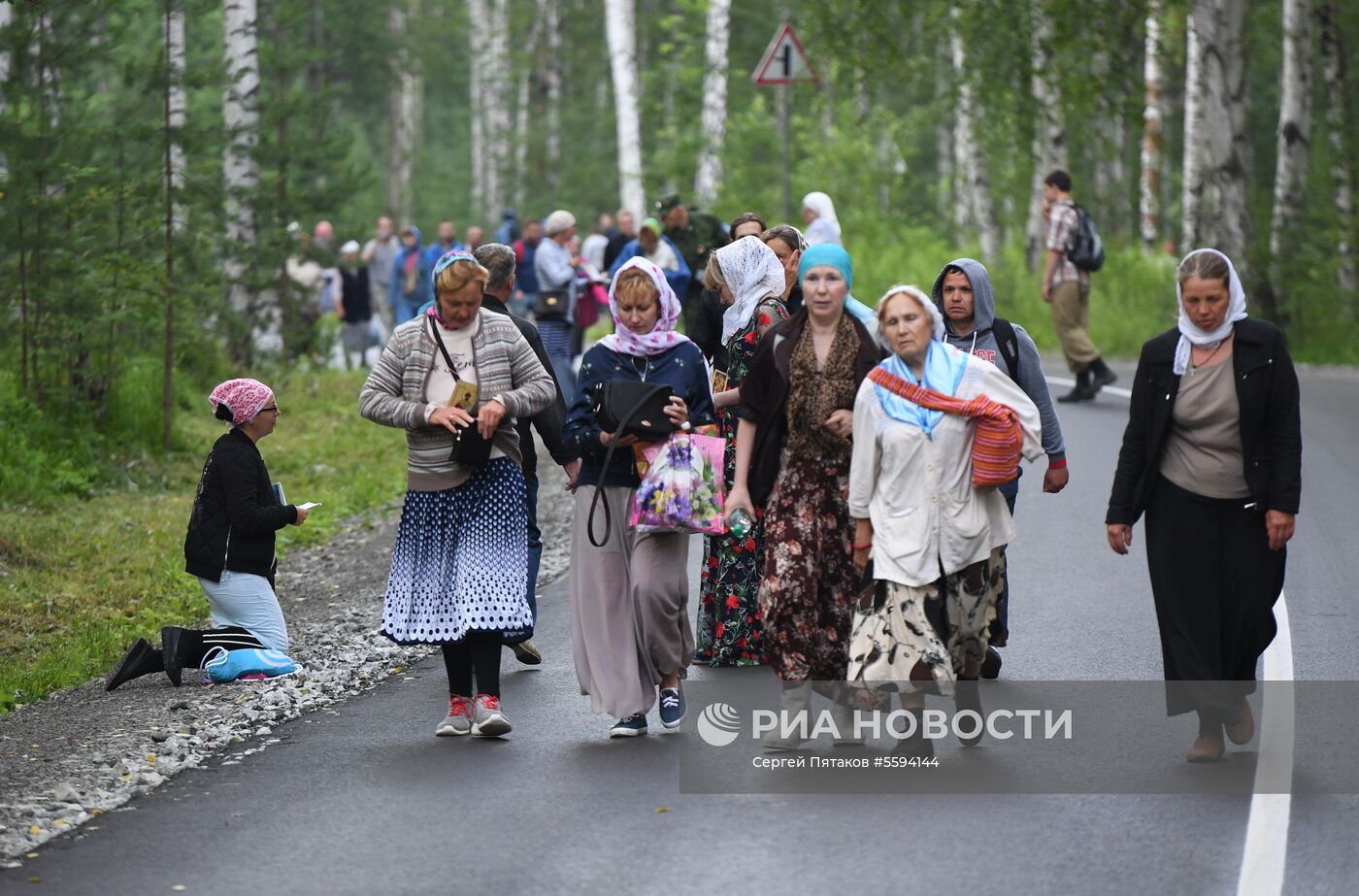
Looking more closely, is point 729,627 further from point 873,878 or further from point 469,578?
point 873,878

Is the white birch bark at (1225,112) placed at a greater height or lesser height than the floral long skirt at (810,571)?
greater

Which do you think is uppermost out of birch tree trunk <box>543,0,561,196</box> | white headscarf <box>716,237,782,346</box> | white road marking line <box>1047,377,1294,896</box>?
birch tree trunk <box>543,0,561,196</box>

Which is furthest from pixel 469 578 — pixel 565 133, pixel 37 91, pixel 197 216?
pixel 565 133

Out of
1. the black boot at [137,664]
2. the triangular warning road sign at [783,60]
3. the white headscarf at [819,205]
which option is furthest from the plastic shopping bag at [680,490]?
the triangular warning road sign at [783,60]

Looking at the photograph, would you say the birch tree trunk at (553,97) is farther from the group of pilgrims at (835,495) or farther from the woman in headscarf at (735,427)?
the group of pilgrims at (835,495)

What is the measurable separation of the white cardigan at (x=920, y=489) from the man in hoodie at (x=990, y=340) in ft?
4.96

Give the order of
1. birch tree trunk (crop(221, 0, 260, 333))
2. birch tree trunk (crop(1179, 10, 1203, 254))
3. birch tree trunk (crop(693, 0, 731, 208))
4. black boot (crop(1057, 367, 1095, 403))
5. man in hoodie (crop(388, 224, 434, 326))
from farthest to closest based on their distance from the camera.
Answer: birch tree trunk (crop(693, 0, 731, 208)) < man in hoodie (crop(388, 224, 434, 326)) < birch tree trunk (crop(1179, 10, 1203, 254)) < birch tree trunk (crop(221, 0, 260, 333)) < black boot (crop(1057, 367, 1095, 403))

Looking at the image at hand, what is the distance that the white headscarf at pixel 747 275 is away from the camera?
31.3 feet

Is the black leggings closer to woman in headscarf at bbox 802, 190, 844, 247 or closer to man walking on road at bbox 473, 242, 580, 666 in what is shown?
man walking on road at bbox 473, 242, 580, 666

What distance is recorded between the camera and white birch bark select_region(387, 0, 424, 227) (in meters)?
61.9

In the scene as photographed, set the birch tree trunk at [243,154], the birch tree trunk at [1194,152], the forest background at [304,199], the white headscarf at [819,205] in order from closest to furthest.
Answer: the forest background at [304,199] < the white headscarf at [819,205] < the birch tree trunk at [243,154] < the birch tree trunk at [1194,152]

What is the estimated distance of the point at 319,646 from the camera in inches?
424

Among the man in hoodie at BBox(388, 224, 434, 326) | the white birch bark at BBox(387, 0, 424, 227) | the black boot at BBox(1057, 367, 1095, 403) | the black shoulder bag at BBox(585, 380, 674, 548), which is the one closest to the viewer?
the black shoulder bag at BBox(585, 380, 674, 548)

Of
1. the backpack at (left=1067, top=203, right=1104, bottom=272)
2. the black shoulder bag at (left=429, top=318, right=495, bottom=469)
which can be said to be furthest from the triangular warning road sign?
the black shoulder bag at (left=429, top=318, right=495, bottom=469)
